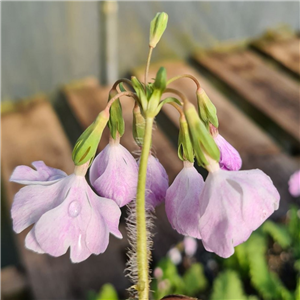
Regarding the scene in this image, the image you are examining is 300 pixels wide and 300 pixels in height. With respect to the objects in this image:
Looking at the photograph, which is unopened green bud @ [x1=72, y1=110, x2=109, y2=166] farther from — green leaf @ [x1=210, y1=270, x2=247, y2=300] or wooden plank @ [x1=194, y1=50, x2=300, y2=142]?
wooden plank @ [x1=194, y1=50, x2=300, y2=142]

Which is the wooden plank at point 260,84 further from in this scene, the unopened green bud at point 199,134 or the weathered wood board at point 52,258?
the unopened green bud at point 199,134

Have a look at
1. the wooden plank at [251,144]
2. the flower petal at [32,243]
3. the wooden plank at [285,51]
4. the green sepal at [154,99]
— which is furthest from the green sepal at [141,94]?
the wooden plank at [285,51]

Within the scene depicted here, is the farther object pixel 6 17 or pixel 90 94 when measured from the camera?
pixel 90 94

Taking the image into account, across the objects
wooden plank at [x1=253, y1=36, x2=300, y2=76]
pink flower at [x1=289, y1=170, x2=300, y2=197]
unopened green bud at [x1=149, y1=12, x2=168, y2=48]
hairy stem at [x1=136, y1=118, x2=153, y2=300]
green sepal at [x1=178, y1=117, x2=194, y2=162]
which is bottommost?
pink flower at [x1=289, y1=170, x2=300, y2=197]

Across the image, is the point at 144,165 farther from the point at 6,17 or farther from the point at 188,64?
the point at 188,64

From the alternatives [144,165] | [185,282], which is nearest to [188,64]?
[185,282]

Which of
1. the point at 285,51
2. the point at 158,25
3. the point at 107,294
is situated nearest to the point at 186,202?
the point at 158,25

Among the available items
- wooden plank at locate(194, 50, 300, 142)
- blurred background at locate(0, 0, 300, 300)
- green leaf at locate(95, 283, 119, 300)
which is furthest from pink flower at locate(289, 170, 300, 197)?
green leaf at locate(95, 283, 119, 300)
